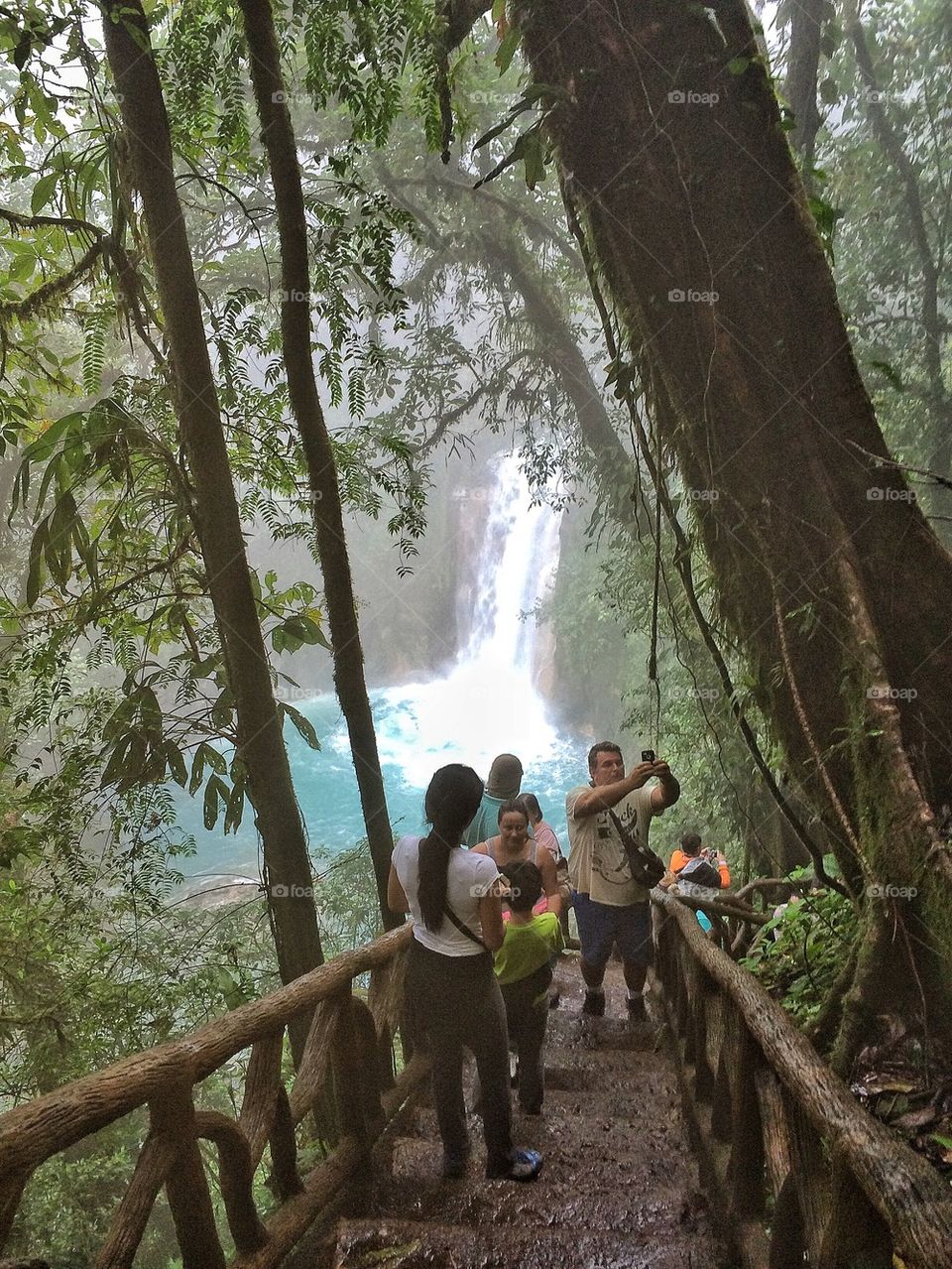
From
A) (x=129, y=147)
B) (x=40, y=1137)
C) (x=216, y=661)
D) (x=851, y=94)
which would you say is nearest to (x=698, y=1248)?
(x=40, y=1137)

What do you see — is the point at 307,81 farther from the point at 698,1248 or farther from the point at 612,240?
the point at 698,1248

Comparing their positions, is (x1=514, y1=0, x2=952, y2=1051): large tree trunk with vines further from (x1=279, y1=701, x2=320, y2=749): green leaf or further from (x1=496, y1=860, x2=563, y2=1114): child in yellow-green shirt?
(x1=279, y1=701, x2=320, y2=749): green leaf

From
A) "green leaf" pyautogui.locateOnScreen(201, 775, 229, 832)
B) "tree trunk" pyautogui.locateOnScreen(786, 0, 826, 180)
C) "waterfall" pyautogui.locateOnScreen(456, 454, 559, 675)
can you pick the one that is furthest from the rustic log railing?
"waterfall" pyautogui.locateOnScreen(456, 454, 559, 675)

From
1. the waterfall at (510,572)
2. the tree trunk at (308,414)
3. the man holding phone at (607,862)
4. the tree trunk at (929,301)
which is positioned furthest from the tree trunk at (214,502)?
the waterfall at (510,572)

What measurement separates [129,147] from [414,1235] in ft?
12.1

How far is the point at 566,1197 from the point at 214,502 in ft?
8.73

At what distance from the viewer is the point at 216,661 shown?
391cm

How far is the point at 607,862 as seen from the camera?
399 cm

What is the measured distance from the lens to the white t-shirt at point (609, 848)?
3.96m

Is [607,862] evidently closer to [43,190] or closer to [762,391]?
[762,391]

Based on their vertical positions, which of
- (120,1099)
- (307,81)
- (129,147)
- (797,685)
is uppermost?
(307,81)

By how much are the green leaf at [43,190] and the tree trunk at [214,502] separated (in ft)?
2.03

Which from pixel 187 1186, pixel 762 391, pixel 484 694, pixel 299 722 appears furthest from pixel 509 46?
pixel 484 694

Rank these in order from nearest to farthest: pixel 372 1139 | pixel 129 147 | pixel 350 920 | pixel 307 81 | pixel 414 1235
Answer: pixel 414 1235 < pixel 372 1139 < pixel 129 147 < pixel 307 81 < pixel 350 920
